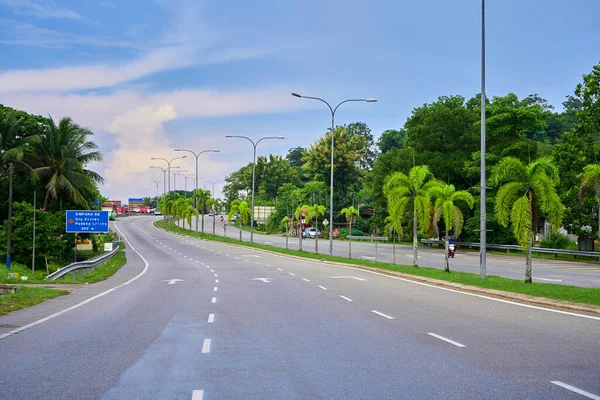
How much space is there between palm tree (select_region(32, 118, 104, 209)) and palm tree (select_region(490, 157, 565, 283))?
4101cm

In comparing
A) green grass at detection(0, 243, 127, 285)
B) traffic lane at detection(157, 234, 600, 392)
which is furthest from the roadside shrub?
traffic lane at detection(157, 234, 600, 392)

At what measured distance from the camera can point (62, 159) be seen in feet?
185

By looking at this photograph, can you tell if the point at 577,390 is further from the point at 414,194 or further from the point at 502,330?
the point at 414,194

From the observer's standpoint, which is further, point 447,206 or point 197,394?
point 447,206

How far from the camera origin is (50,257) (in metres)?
54.5

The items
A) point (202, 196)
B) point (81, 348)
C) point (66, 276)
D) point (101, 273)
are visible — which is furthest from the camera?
point (202, 196)

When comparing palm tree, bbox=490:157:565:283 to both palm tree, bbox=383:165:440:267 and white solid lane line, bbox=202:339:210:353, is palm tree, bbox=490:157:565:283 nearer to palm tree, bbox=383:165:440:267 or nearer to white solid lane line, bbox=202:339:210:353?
palm tree, bbox=383:165:440:267

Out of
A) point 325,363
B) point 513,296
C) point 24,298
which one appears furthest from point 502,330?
point 24,298

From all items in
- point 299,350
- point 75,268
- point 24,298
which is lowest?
point 75,268

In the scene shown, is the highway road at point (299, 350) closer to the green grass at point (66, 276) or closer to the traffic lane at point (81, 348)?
the traffic lane at point (81, 348)

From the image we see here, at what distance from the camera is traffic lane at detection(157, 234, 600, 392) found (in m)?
9.44

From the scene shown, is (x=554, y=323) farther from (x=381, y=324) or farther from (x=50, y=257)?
(x=50, y=257)

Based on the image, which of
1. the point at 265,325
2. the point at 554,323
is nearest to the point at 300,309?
the point at 265,325

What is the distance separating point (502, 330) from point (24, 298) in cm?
1443
